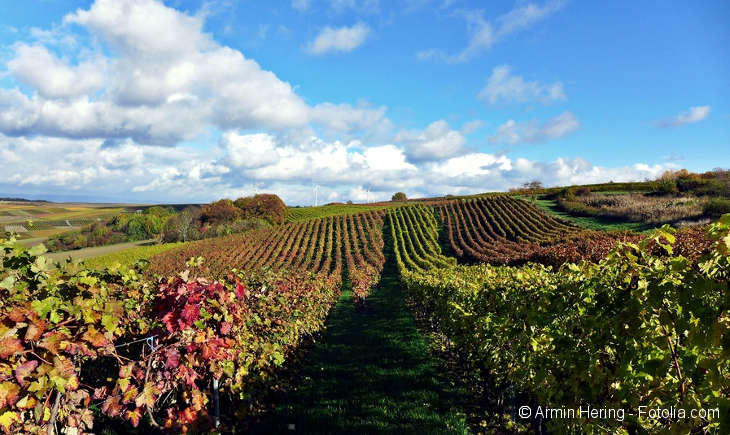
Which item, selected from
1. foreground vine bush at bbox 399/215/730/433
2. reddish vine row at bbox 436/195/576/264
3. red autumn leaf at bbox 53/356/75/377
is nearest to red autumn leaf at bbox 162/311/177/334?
red autumn leaf at bbox 53/356/75/377

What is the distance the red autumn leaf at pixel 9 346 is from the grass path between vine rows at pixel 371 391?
3.84 m

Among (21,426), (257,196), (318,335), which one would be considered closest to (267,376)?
(21,426)

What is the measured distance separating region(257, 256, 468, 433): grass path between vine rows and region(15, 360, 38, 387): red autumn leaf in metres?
3.67

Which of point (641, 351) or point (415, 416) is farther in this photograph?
point (415, 416)

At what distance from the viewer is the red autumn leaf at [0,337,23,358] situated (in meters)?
2.31

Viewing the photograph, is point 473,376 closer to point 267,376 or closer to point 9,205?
point 267,376

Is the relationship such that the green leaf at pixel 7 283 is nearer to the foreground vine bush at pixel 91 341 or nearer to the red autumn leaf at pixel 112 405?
the foreground vine bush at pixel 91 341

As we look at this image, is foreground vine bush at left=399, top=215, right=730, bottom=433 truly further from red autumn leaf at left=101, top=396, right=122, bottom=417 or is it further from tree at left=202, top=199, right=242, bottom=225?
tree at left=202, top=199, right=242, bottom=225

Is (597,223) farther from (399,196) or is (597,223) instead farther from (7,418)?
(399,196)

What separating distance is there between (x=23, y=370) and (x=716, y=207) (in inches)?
1649

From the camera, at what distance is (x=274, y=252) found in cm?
4191

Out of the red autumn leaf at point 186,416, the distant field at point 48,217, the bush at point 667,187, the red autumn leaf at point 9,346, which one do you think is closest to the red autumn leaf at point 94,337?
the red autumn leaf at point 9,346

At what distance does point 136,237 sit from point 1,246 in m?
87.7

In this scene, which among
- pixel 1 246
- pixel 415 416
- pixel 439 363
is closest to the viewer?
pixel 1 246
